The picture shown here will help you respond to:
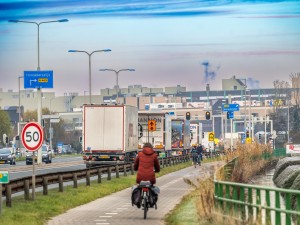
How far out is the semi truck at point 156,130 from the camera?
74125 mm

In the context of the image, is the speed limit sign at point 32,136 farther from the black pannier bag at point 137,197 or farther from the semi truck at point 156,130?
the semi truck at point 156,130

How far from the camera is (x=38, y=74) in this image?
80.0 m

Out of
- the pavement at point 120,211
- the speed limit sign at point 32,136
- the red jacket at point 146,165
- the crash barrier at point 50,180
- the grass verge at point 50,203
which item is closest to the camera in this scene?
the pavement at point 120,211

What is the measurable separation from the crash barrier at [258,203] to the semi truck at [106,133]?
38.9 meters

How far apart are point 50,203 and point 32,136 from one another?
7.90 ft

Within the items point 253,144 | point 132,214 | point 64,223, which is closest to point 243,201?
point 64,223

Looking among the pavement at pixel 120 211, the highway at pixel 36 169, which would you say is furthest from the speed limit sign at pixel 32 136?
the highway at pixel 36 169

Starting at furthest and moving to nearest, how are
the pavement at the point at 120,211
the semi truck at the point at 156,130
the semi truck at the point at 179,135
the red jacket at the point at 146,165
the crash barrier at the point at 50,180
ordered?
1. the semi truck at the point at 179,135
2. the semi truck at the point at 156,130
3. the crash barrier at the point at 50,180
4. the red jacket at the point at 146,165
5. the pavement at the point at 120,211

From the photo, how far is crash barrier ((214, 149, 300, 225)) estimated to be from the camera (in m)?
16.5

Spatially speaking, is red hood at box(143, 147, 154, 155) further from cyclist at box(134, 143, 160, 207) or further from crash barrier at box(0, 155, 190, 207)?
crash barrier at box(0, 155, 190, 207)

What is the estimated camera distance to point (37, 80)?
3142 inches

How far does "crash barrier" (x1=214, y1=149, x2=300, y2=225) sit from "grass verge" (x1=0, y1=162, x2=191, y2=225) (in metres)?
5.41

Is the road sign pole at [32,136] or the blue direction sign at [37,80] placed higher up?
the blue direction sign at [37,80]

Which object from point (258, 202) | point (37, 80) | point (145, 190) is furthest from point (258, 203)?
point (37, 80)
